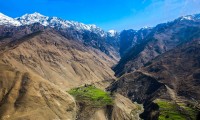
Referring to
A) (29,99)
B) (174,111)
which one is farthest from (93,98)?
(174,111)

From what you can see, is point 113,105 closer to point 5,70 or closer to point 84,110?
point 84,110

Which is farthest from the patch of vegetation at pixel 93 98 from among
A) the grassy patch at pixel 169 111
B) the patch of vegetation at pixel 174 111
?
the patch of vegetation at pixel 174 111

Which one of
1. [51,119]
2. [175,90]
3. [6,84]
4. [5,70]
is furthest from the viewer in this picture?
[175,90]

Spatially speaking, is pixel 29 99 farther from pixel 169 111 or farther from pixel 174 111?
pixel 174 111

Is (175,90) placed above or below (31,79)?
below

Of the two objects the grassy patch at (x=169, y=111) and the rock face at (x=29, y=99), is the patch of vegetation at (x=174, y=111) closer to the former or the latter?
the grassy patch at (x=169, y=111)

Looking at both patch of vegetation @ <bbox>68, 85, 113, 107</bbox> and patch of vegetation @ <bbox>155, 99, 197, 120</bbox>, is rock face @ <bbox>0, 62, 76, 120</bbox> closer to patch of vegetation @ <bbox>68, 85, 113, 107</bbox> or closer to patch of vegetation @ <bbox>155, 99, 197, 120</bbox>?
patch of vegetation @ <bbox>68, 85, 113, 107</bbox>

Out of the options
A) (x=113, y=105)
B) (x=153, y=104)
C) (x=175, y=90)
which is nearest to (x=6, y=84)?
(x=113, y=105)

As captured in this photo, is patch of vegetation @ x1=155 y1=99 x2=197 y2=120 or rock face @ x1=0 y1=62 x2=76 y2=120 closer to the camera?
rock face @ x1=0 y1=62 x2=76 y2=120

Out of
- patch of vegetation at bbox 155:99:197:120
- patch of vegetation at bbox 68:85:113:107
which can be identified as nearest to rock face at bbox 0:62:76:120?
patch of vegetation at bbox 68:85:113:107
